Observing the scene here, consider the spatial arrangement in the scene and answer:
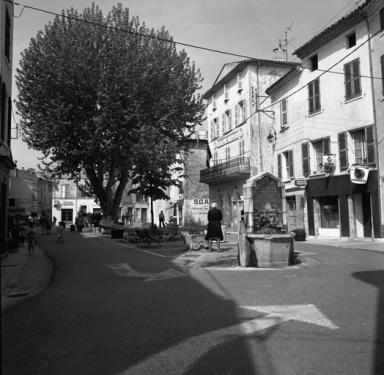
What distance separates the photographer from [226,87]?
37.2m

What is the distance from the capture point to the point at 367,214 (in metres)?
20.7

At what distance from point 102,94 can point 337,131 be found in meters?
12.8

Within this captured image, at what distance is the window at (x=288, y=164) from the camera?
87.8 ft

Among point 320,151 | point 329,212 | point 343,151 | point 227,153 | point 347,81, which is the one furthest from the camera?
point 227,153

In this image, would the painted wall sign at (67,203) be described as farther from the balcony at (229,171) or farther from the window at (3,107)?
the window at (3,107)

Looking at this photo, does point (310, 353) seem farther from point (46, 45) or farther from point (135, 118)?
point (46, 45)

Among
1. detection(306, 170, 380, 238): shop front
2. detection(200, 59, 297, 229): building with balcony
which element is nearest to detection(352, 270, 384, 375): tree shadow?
detection(306, 170, 380, 238): shop front

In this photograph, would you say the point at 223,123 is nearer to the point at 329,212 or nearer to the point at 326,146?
the point at 326,146

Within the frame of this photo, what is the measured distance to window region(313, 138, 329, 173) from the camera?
23.3 meters

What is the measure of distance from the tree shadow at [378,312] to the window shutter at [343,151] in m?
12.4

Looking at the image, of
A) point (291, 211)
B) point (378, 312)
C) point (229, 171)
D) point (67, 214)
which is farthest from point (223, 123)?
point (67, 214)

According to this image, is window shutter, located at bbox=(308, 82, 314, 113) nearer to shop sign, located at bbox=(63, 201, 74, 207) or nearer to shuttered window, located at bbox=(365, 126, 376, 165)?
shuttered window, located at bbox=(365, 126, 376, 165)

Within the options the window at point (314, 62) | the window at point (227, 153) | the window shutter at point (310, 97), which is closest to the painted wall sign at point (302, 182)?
the window shutter at point (310, 97)

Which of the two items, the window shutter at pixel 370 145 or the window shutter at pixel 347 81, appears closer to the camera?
the window shutter at pixel 370 145
